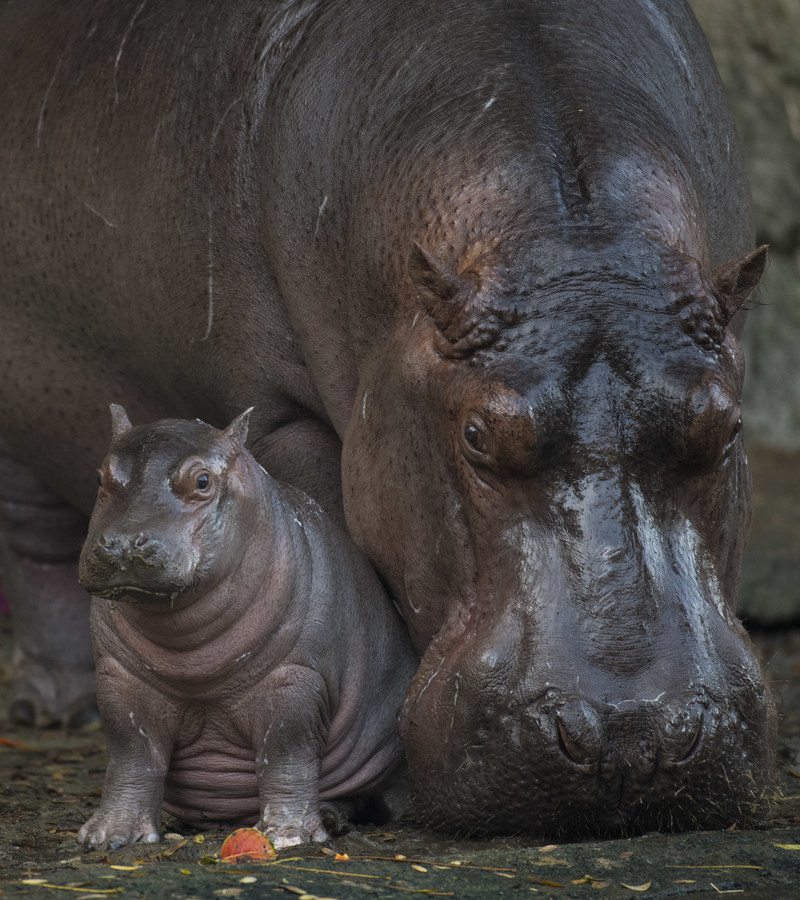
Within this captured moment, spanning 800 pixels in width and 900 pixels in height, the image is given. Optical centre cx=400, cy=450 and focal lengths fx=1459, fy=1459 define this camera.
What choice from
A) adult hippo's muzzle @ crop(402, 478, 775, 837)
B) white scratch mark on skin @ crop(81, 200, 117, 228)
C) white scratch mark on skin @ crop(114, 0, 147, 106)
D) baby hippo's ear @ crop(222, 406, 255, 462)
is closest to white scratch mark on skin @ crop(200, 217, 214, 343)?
white scratch mark on skin @ crop(81, 200, 117, 228)

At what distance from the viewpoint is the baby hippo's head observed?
313cm

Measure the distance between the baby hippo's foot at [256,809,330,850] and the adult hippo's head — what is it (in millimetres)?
270

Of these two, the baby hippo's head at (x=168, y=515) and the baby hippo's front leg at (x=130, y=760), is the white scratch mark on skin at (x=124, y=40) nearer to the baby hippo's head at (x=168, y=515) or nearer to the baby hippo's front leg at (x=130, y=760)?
the baby hippo's head at (x=168, y=515)

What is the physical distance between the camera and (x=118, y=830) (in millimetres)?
3510

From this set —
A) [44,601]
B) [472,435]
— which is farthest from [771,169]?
[472,435]

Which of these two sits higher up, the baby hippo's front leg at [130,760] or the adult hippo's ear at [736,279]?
the adult hippo's ear at [736,279]

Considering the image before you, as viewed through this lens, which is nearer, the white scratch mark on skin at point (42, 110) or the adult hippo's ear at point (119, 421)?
the adult hippo's ear at point (119, 421)

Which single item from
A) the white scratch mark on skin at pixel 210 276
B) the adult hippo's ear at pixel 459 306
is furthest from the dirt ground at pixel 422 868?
the white scratch mark on skin at pixel 210 276

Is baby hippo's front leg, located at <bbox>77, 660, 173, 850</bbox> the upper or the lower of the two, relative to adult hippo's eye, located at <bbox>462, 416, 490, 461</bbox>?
lower

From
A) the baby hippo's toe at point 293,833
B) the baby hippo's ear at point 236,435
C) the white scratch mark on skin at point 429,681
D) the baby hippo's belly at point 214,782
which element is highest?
the baby hippo's ear at point 236,435

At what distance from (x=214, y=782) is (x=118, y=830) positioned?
0.30 metres

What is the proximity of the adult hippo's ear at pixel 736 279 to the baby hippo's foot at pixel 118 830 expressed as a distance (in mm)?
1840

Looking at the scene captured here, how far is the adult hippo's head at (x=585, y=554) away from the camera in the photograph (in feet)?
10.3

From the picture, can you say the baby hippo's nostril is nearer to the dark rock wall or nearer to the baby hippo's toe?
the baby hippo's toe
